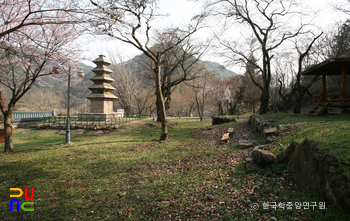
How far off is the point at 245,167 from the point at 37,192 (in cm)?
569

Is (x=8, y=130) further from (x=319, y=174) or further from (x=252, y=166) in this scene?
(x=319, y=174)

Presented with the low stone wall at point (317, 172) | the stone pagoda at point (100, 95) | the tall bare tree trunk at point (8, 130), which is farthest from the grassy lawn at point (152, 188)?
the stone pagoda at point (100, 95)

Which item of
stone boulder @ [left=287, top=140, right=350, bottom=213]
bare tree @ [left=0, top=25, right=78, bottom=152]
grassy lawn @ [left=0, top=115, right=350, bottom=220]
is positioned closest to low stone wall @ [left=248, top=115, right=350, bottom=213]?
stone boulder @ [left=287, top=140, right=350, bottom=213]

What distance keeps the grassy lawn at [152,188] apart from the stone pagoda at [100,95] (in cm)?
1132

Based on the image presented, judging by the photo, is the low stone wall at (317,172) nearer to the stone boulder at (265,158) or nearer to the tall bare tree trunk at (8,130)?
the stone boulder at (265,158)

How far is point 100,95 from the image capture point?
1889cm

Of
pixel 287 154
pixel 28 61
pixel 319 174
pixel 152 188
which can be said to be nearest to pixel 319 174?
pixel 319 174

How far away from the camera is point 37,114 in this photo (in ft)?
74.6

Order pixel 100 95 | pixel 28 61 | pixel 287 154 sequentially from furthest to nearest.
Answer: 1. pixel 100 95
2. pixel 28 61
3. pixel 287 154

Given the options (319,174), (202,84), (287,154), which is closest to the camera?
(319,174)

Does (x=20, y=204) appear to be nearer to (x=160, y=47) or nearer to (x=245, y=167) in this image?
(x=245, y=167)

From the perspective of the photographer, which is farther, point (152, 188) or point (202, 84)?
point (202, 84)

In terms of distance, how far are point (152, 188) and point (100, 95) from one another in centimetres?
1621

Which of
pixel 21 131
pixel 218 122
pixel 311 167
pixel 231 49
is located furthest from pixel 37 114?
pixel 311 167
